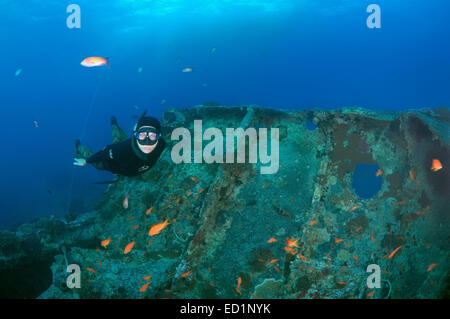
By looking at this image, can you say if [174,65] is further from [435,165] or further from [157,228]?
[435,165]

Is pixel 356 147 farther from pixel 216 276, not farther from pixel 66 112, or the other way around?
pixel 66 112

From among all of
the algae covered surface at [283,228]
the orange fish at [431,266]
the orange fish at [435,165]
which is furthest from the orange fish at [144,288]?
the orange fish at [435,165]

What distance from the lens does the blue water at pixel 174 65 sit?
123ft

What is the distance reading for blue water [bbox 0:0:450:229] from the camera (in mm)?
37438

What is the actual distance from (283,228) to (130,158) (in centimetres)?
284

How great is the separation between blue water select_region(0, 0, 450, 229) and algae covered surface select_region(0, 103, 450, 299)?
18168 mm

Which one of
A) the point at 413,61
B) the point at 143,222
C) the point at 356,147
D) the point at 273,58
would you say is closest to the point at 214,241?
the point at 143,222

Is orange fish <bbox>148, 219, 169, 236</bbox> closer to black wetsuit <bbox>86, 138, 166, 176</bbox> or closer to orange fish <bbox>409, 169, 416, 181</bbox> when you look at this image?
black wetsuit <bbox>86, 138, 166, 176</bbox>

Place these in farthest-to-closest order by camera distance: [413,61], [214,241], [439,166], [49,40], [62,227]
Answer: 1. [413,61]
2. [49,40]
3. [62,227]
4. [214,241]
5. [439,166]

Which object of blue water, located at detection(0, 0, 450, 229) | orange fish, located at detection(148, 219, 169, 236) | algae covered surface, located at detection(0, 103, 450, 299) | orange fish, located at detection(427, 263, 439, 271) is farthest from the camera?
blue water, located at detection(0, 0, 450, 229)

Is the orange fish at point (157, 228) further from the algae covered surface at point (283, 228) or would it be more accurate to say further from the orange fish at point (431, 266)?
the orange fish at point (431, 266)

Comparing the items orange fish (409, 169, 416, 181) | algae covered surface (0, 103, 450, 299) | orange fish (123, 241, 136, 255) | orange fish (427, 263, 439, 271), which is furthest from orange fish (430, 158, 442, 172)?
orange fish (123, 241, 136, 255)

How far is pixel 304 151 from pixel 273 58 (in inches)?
3886
